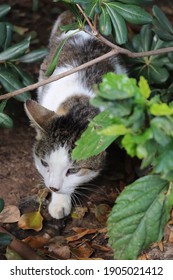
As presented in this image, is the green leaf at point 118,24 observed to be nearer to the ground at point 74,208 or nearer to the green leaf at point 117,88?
the ground at point 74,208

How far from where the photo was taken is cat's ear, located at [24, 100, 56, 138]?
235 cm

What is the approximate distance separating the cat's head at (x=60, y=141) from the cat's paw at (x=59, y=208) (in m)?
0.12

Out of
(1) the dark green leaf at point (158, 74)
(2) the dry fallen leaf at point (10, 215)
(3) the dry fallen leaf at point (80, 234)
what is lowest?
(3) the dry fallen leaf at point (80, 234)

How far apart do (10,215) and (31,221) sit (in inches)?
4.0

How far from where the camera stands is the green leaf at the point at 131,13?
225 cm

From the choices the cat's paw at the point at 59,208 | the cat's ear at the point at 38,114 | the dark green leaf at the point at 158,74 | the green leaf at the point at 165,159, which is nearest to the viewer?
the green leaf at the point at 165,159

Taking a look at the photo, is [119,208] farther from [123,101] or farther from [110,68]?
[110,68]

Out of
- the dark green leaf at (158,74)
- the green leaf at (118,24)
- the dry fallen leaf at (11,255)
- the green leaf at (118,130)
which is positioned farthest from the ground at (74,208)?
the green leaf at (118,130)

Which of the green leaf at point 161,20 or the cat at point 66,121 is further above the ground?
the green leaf at point 161,20

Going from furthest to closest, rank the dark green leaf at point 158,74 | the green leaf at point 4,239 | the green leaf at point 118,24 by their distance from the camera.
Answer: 1. the dark green leaf at point 158,74
2. the green leaf at point 118,24
3. the green leaf at point 4,239

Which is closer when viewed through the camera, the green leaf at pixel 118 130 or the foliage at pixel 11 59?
the green leaf at pixel 118 130

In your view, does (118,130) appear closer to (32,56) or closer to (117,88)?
(117,88)

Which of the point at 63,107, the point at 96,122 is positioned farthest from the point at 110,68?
the point at 96,122
